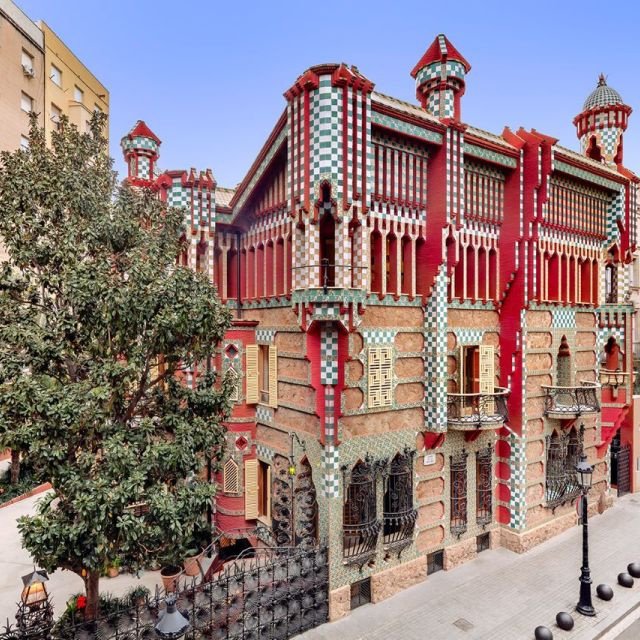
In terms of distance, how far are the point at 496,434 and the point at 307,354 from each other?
7.51m

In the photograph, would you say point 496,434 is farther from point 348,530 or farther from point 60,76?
point 60,76

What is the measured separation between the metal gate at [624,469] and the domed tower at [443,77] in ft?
51.3

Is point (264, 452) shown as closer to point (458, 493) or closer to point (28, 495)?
point (458, 493)

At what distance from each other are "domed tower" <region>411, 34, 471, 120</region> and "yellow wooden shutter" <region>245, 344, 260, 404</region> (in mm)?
8916

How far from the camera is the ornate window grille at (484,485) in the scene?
14.3 meters

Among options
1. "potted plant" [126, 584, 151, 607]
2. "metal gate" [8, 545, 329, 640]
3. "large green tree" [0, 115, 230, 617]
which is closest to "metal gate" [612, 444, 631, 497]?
"metal gate" [8, 545, 329, 640]

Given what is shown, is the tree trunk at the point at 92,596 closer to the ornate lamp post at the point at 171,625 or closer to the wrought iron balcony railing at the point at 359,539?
the ornate lamp post at the point at 171,625

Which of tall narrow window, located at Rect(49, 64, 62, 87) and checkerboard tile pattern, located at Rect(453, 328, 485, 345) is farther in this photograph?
tall narrow window, located at Rect(49, 64, 62, 87)

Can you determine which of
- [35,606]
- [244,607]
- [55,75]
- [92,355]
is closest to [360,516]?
[244,607]

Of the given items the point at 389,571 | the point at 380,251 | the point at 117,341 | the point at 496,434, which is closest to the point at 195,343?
the point at 117,341

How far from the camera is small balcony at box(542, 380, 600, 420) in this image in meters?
15.1

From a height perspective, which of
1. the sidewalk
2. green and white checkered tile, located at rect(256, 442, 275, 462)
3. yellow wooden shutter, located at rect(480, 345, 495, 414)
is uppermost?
yellow wooden shutter, located at rect(480, 345, 495, 414)

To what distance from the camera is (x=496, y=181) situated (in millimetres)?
14477

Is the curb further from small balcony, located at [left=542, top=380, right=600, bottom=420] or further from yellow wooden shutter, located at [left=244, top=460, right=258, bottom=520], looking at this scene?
small balcony, located at [left=542, top=380, right=600, bottom=420]
